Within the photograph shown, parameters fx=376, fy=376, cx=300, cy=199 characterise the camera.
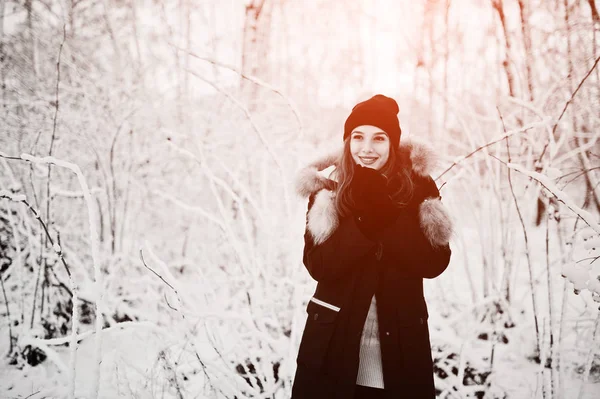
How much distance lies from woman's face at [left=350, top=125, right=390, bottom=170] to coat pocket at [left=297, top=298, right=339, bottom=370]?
25.0 inches

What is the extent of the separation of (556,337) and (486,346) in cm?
109

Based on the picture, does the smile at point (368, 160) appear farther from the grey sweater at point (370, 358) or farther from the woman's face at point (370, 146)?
the grey sweater at point (370, 358)

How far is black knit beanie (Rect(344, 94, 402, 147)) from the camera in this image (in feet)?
5.41

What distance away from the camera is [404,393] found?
4.56 feet

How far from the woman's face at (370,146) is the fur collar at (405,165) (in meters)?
0.11

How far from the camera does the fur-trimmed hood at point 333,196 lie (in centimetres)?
149

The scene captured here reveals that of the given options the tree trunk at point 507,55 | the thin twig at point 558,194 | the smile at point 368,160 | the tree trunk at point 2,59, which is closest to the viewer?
the thin twig at point 558,194

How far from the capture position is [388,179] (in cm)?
163

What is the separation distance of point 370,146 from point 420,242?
462 mm

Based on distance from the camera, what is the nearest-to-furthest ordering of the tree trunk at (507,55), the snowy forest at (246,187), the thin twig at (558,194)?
1. the thin twig at (558,194)
2. the snowy forest at (246,187)
3. the tree trunk at (507,55)

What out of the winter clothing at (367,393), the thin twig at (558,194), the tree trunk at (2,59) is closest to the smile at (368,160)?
the thin twig at (558,194)

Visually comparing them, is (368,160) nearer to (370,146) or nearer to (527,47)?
(370,146)

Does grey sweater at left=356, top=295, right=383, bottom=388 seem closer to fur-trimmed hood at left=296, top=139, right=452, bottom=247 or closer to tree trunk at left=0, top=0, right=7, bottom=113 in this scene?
fur-trimmed hood at left=296, top=139, right=452, bottom=247

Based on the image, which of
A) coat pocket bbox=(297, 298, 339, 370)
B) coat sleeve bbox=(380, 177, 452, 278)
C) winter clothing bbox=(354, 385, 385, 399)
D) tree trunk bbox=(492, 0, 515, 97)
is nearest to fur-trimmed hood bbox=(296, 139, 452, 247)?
coat sleeve bbox=(380, 177, 452, 278)
